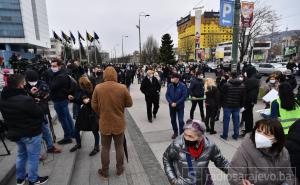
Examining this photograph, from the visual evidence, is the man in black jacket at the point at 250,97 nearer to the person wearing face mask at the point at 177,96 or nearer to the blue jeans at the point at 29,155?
the person wearing face mask at the point at 177,96

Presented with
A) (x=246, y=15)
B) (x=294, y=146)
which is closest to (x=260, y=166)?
(x=294, y=146)

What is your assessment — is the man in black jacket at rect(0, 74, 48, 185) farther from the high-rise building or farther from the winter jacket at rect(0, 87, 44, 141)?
the high-rise building

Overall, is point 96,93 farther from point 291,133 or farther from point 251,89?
point 251,89

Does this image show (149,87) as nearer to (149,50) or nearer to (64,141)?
(64,141)

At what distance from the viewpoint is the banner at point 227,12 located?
352 inches

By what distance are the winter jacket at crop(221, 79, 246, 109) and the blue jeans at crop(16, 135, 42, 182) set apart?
4.46 meters

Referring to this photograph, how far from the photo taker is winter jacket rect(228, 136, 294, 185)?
2.09m

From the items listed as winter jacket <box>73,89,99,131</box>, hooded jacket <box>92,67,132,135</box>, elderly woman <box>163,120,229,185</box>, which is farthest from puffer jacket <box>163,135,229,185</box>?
winter jacket <box>73,89,99,131</box>

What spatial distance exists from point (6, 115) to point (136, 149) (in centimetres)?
312

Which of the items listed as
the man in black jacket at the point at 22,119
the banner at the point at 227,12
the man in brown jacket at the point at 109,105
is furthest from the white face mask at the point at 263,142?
the banner at the point at 227,12

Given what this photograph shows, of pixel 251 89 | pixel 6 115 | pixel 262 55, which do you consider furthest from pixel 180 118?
pixel 262 55

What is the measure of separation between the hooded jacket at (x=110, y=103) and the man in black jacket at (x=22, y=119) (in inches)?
36.6

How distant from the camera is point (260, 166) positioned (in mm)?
2090

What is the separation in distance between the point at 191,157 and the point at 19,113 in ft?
8.14
